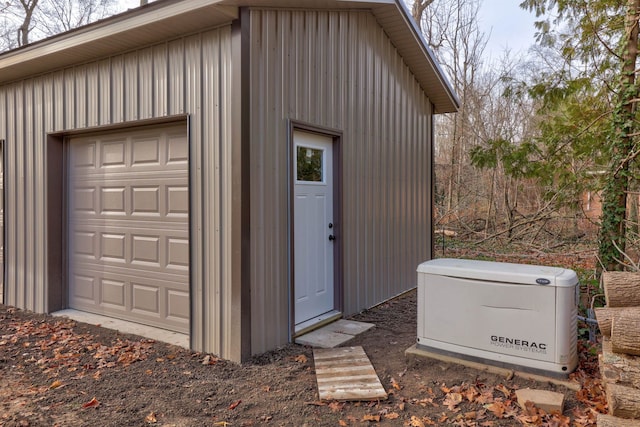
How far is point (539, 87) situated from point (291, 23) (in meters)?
4.36

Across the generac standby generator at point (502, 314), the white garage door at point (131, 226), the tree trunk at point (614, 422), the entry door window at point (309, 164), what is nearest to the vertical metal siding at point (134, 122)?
the white garage door at point (131, 226)

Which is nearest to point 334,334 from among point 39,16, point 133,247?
point 133,247

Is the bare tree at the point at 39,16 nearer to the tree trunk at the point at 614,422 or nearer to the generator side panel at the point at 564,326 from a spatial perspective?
the generator side panel at the point at 564,326

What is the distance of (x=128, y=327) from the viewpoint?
4.81m

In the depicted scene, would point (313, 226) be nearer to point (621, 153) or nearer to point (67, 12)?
point (621, 153)

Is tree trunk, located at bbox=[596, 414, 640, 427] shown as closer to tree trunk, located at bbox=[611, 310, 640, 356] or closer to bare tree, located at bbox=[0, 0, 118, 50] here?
tree trunk, located at bbox=[611, 310, 640, 356]

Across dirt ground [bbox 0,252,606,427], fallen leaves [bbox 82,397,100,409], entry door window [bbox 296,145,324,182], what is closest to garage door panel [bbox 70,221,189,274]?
dirt ground [bbox 0,252,606,427]

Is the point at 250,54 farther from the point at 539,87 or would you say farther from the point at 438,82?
the point at 539,87

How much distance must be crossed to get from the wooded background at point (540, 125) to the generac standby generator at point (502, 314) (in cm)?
225

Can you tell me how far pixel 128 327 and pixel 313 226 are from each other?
229 centimetres

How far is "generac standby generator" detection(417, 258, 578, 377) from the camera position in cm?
329

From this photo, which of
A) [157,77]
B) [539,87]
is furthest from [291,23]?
[539,87]

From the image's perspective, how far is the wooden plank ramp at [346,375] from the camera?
Answer: 10.5ft

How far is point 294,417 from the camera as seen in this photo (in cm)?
295
